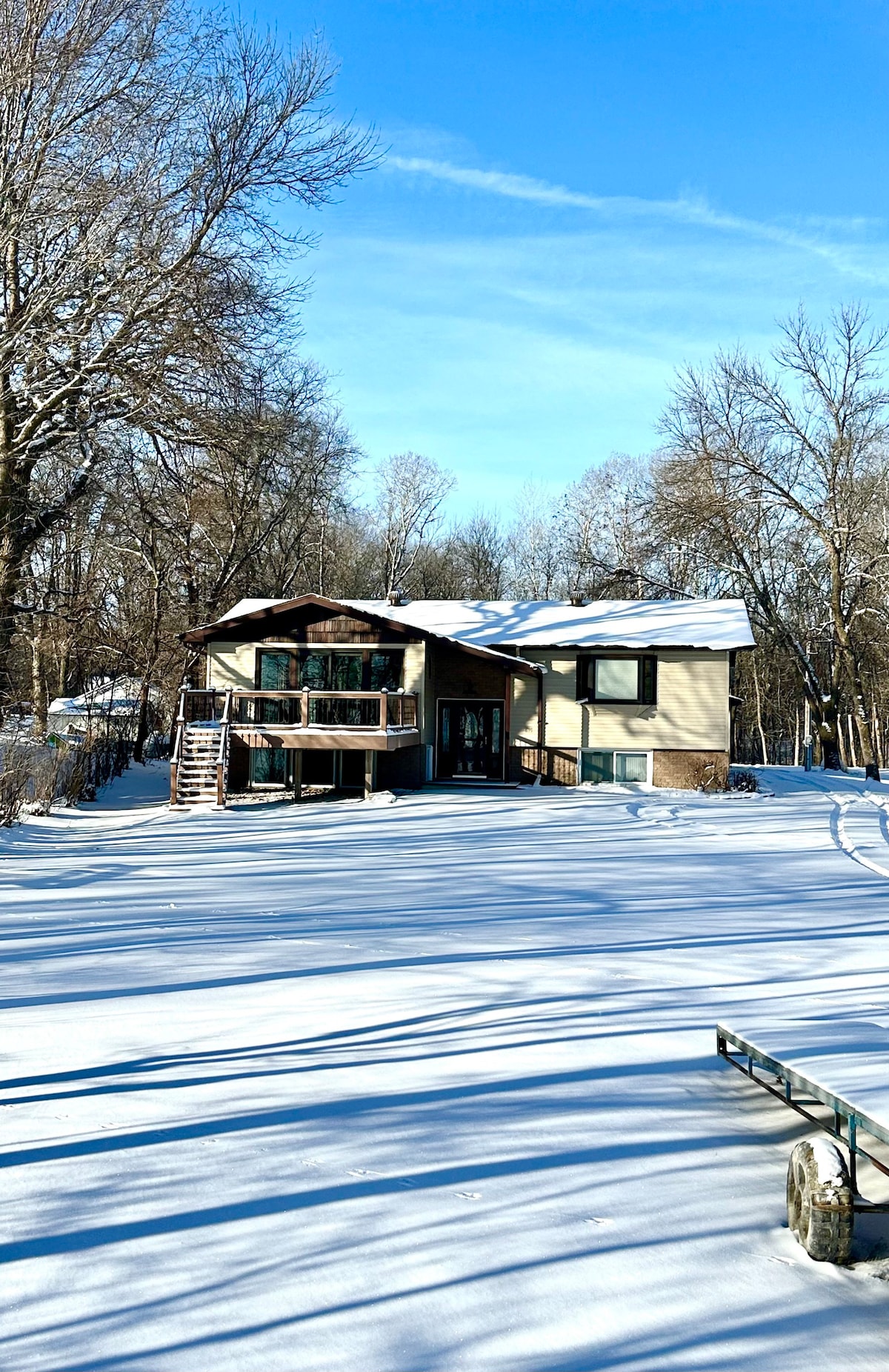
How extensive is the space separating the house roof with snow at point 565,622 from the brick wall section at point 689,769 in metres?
2.53

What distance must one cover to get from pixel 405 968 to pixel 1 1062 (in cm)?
295

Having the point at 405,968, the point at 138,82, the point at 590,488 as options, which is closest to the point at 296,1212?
the point at 405,968

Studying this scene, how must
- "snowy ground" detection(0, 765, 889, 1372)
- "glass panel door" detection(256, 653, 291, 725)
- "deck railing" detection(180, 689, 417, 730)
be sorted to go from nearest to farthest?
"snowy ground" detection(0, 765, 889, 1372) < "deck railing" detection(180, 689, 417, 730) < "glass panel door" detection(256, 653, 291, 725)

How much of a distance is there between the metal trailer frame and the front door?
1992 centimetres

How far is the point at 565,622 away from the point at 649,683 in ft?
10.7

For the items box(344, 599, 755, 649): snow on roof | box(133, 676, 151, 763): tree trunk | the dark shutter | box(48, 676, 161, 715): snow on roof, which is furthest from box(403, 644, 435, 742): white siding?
box(48, 676, 161, 715): snow on roof

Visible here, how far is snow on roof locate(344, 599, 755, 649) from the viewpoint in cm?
2588

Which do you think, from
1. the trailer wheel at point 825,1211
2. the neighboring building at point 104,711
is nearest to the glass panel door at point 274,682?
the neighboring building at point 104,711

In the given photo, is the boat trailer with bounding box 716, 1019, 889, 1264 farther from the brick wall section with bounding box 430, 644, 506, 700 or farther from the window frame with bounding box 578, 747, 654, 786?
the brick wall section with bounding box 430, 644, 506, 700

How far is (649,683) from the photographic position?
1011 inches

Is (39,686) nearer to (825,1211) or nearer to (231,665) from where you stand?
(231,665)

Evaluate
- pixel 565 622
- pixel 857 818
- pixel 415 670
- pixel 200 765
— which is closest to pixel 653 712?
pixel 565 622

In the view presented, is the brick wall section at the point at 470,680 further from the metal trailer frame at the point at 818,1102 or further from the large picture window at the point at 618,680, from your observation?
the metal trailer frame at the point at 818,1102

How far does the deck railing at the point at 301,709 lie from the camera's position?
23033 mm
